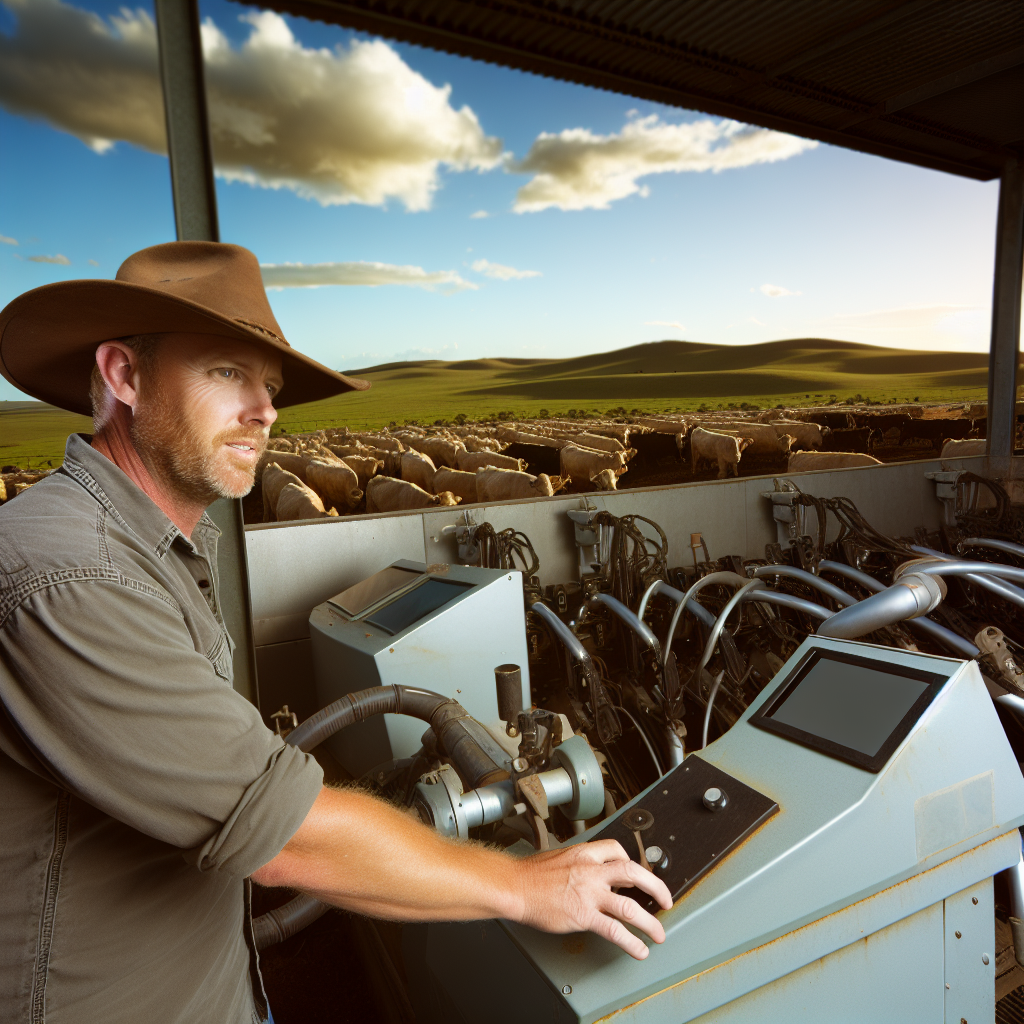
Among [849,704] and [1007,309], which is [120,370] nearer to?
[849,704]

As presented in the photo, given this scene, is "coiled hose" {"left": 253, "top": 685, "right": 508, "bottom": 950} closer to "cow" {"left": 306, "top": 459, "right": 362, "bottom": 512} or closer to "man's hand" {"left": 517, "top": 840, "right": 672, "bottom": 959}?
"man's hand" {"left": 517, "top": 840, "right": 672, "bottom": 959}

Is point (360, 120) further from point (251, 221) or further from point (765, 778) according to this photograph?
point (765, 778)

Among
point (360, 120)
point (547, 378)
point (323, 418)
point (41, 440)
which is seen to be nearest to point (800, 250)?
point (547, 378)

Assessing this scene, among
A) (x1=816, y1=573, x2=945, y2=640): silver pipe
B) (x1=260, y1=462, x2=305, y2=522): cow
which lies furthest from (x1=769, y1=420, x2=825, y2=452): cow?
(x1=816, y1=573, x2=945, y2=640): silver pipe

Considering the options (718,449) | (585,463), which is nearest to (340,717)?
(585,463)

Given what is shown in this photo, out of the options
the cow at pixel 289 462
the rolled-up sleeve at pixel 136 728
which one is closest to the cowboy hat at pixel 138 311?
the rolled-up sleeve at pixel 136 728

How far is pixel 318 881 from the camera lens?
0.81 metres

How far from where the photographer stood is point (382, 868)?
80 cm

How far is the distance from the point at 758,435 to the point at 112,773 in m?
5.76

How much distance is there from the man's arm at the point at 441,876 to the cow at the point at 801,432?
5604 millimetres

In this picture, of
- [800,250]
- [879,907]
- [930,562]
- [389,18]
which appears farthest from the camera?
[800,250]

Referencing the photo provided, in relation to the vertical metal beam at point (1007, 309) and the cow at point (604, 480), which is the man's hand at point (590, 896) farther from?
the vertical metal beam at point (1007, 309)

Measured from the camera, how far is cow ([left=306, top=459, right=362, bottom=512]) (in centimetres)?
400

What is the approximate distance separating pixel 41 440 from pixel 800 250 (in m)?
5.35
